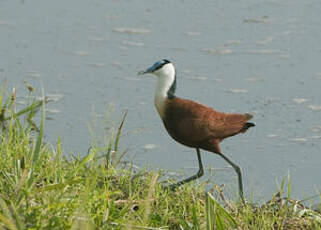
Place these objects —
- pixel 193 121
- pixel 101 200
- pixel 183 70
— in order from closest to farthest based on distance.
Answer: pixel 101 200
pixel 193 121
pixel 183 70

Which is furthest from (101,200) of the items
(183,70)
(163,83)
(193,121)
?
(183,70)

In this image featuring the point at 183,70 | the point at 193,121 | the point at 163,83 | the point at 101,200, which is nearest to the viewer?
the point at 101,200

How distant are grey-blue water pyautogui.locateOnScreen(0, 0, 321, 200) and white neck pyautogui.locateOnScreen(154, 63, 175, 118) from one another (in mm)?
363

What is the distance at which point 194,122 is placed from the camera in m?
4.45

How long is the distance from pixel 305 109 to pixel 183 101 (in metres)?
1.30

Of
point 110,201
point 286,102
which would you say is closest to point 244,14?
point 286,102

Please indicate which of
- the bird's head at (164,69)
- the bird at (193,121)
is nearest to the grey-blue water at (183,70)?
the bird at (193,121)

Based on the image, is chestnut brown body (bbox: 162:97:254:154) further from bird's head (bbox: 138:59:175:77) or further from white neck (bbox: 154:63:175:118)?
bird's head (bbox: 138:59:175:77)

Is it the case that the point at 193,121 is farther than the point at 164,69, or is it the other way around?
the point at 164,69

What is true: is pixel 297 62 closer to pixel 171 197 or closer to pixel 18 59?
pixel 18 59

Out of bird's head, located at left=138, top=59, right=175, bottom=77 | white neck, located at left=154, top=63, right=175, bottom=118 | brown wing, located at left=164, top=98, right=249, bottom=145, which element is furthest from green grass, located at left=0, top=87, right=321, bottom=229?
bird's head, located at left=138, top=59, right=175, bottom=77

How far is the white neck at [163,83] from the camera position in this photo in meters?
4.55

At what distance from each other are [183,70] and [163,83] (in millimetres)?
1434

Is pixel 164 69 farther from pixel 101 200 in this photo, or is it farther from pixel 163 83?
pixel 101 200
